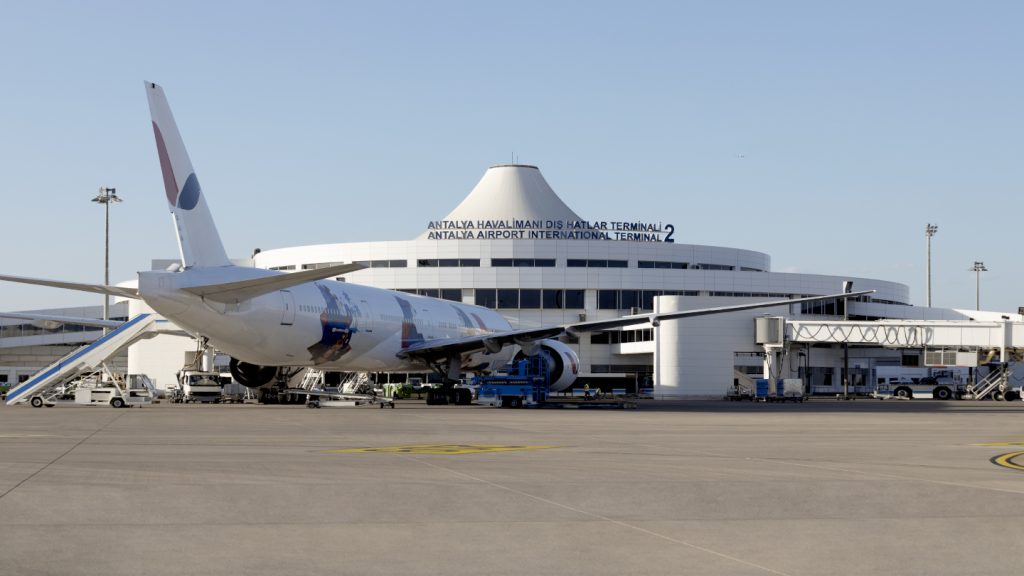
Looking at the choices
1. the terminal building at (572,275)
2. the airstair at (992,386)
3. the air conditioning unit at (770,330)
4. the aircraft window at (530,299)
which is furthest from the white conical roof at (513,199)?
the airstair at (992,386)

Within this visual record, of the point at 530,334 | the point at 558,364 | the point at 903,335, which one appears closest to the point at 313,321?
the point at 530,334

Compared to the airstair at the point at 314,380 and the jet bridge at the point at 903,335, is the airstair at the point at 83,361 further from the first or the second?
the jet bridge at the point at 903,335

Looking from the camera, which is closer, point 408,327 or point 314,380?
point 408,327

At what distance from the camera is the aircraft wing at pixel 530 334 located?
149ft

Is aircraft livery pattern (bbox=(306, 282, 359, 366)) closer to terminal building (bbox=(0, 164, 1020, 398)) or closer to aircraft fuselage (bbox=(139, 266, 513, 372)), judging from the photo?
aircraft fuselage (bbox=(139, 266, 513, 372))

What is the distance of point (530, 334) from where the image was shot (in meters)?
46.7

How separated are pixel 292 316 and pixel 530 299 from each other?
52208 millimetres

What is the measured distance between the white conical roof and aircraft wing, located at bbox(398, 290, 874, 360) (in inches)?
2008

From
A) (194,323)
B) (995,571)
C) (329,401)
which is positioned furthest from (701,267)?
(995,571)

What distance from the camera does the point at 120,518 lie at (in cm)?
1172

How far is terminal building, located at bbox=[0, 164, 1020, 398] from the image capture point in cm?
9094

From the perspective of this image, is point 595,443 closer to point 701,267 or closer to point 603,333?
point 603,333

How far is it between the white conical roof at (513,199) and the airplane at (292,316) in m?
43.7

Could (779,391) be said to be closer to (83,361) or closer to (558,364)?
(558,364)
